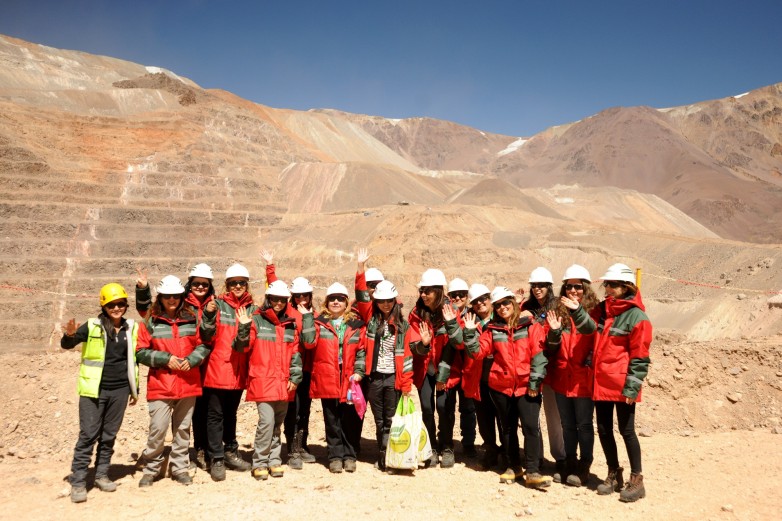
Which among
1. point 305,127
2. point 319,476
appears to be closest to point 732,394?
point 319,476

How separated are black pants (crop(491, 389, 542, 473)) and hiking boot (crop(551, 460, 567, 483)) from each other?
36cm

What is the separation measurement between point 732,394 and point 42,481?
8.89 metres

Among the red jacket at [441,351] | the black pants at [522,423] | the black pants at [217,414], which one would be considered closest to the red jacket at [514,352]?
the black pants at [522,423]

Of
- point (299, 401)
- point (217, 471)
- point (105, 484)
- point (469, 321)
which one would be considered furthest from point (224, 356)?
point (469, 321)

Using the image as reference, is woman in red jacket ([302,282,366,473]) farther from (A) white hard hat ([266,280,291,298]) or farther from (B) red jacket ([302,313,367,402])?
(A) white hard hat ([266,280,291,298])

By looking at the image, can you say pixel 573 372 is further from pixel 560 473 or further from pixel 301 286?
pixel 301 286

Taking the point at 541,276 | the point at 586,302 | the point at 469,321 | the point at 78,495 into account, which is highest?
the point at 541,276

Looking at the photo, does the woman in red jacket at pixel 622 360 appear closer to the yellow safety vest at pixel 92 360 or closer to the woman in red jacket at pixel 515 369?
the woman in red jacket at pixel 515 369

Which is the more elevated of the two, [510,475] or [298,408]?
[298,408]

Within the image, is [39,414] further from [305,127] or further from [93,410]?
[305,127]

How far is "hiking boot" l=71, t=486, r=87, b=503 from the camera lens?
206 inches

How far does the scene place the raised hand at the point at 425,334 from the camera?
5.95 m

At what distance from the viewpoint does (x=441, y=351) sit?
241 inches

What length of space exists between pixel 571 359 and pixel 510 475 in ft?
4.34
